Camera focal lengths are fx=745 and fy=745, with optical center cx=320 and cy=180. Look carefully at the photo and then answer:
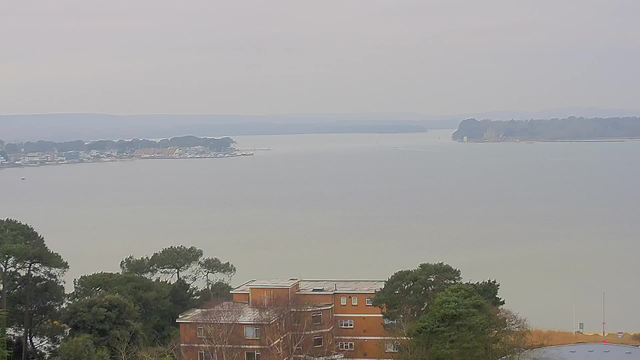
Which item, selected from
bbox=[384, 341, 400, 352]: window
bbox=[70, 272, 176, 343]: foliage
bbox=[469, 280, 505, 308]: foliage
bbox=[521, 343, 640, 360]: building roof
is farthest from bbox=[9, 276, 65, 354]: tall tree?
bbox=[521, 343, 640, 360]: building roof

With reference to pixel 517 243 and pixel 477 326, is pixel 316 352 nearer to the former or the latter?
pixel 477 326

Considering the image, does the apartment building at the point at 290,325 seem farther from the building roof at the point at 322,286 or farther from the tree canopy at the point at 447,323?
the tree canopy at the point at 447,323

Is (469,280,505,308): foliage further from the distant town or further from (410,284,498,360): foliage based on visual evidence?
Result: the distant town

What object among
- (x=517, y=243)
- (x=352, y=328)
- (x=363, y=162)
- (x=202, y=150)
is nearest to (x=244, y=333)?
(x=352, y=328)

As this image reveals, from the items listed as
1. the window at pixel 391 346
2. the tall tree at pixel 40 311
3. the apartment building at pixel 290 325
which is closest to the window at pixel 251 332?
the apartment building at pixel 290 325

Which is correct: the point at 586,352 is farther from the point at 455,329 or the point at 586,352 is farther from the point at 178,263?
the point at 178,263

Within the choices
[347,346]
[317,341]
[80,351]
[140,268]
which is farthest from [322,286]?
[80,351]

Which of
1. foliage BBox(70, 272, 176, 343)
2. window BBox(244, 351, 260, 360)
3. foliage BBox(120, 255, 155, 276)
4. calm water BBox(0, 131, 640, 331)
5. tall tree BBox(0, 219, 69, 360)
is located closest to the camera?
window BBox(244, 351, 260, 360)
